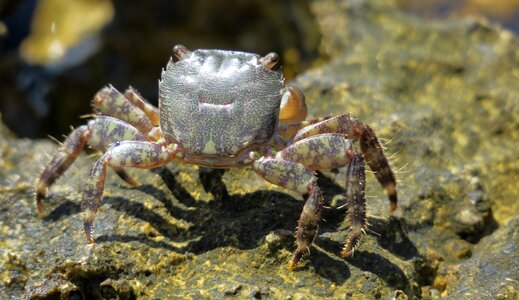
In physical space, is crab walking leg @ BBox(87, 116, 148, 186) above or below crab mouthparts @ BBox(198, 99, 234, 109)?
below

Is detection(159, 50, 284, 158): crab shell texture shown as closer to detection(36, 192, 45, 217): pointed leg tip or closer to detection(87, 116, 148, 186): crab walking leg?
detection(87, 116, 148, 186): crab walking leg

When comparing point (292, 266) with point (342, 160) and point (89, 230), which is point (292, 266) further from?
point (89, 230)

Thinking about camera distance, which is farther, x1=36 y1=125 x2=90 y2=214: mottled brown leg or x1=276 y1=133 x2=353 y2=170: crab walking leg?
x1=36 y1=125 x2=90 y2=214: mottled brown leg

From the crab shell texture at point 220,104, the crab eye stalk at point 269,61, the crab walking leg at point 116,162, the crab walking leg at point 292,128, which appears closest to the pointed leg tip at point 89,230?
the crab walking leg at point 116,162

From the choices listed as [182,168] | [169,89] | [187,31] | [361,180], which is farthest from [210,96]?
[187,31]

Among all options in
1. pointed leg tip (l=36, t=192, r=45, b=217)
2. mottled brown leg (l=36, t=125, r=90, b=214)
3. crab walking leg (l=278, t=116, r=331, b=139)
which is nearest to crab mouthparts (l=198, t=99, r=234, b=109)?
crab walking leg (l=278, t=116, r=331, b=139)

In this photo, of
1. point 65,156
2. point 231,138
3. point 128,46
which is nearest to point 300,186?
point 231,138
